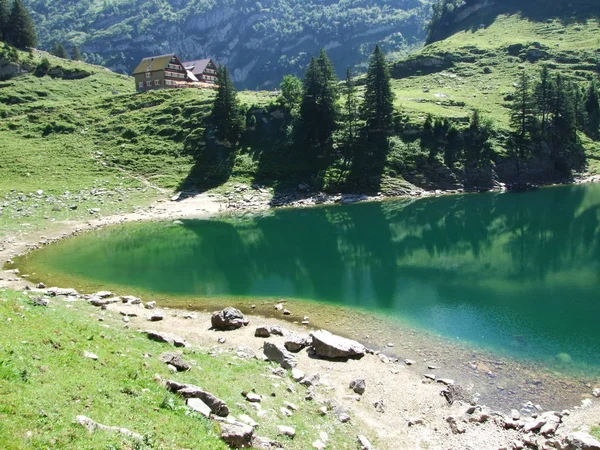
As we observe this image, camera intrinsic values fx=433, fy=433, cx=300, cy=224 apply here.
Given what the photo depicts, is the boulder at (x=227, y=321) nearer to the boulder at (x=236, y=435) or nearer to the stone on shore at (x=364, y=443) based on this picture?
the stone on shore at (x=364, y=443)

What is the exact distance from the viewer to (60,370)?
1403 centimetres

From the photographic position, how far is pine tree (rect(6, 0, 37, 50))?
141875mm

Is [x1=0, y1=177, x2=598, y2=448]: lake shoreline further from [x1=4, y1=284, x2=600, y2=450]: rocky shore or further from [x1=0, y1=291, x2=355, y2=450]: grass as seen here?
[x1=0, y1=291, x2=355, y2=450]: grass

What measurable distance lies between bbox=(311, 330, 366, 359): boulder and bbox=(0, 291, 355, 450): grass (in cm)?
392

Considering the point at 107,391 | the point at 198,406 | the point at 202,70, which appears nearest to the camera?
the point at 107,391

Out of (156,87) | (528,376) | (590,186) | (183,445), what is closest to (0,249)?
(183,445)

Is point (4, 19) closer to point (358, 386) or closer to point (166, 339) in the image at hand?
point (166, 339)

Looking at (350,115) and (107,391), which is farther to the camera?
(350,115)

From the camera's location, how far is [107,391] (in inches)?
527

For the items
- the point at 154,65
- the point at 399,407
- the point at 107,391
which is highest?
the point at 154,65

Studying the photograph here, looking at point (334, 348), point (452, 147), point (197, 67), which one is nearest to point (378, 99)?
point (452, 147)

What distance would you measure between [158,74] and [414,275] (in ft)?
363

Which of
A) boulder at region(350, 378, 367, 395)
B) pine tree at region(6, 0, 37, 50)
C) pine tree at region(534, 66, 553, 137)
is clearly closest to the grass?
boulder at region(350, 378, 367, 395)

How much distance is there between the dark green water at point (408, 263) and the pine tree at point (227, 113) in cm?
2790
